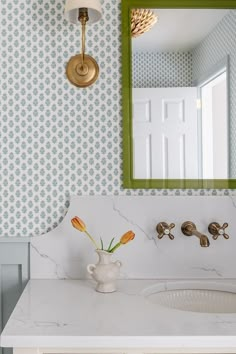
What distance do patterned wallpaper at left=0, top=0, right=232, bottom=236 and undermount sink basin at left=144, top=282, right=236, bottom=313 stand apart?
1.26 ft

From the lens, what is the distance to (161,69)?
1.79 meters

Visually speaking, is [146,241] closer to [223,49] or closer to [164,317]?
[164,317]

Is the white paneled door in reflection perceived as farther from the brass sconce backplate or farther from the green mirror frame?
the brass sconce backplate

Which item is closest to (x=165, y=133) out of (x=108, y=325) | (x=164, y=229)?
(x=164, y=229)

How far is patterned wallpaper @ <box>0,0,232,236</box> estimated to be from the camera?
179cm

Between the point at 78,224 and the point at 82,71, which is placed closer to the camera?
the point at 78,224

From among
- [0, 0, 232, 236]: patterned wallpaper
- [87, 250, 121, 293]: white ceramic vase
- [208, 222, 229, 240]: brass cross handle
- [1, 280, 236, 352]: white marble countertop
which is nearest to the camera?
[1, 280, 236, 352]: white marble countertop

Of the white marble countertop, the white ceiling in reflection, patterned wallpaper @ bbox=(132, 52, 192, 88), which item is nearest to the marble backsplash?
the white marble countertop

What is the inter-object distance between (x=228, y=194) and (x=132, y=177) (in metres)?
0.40

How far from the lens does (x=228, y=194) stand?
70.8 inches

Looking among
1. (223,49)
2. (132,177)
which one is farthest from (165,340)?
(223,49)

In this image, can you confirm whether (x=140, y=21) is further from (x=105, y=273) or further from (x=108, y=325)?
(x=108, y=325)

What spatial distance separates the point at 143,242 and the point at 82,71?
73 cm

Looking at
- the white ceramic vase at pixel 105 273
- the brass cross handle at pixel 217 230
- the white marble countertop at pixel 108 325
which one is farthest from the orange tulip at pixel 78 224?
the brass cross handle at pixel 217 230
